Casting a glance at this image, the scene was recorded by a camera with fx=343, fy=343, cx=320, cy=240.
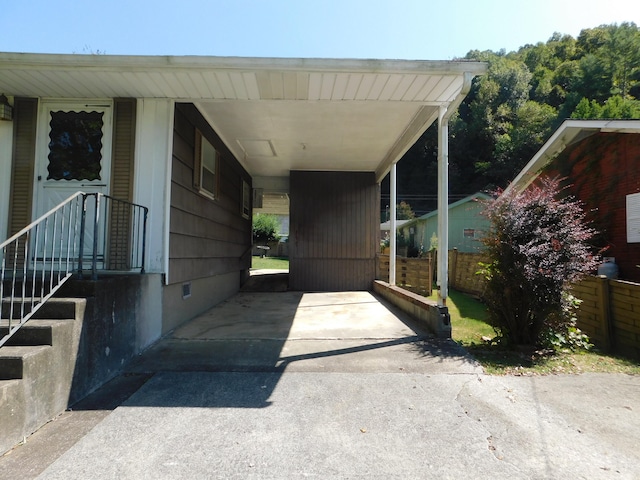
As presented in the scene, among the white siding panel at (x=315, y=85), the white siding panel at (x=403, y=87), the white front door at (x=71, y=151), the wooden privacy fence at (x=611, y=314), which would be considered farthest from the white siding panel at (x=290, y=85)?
the wooden privacy fence at (x=611, y=314)

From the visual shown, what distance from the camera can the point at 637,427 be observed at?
234cm

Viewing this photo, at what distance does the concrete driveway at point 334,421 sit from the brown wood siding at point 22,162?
2.37 metres

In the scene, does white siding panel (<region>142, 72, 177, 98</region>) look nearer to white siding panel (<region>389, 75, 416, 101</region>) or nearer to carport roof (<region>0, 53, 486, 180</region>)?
carport roof (<region>0, 53, 486, 180</region>)

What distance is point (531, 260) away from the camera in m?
3.77

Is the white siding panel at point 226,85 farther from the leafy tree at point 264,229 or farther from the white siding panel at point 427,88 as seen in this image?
the leafy tree at point 264,229

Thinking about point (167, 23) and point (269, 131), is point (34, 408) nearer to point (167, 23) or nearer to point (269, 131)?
point (269, 131)

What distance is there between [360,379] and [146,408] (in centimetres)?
173

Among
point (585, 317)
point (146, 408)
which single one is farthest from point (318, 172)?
point (146, 408)

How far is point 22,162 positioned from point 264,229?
65.5 feet

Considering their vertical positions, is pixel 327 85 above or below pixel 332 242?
above

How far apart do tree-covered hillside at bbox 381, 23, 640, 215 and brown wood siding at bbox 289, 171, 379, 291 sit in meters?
28.4

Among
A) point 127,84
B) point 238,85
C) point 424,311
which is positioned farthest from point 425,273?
point 127,84

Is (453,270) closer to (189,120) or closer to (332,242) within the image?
(332,242)

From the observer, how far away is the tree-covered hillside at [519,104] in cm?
3397
